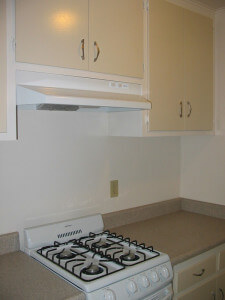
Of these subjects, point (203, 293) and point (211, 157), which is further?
point (211, 157)

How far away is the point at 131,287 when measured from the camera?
1.51 metres

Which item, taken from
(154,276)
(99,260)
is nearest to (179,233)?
(154,276)

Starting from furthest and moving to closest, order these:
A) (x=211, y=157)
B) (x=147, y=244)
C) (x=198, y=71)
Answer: (x=211, y=157), (x=198, y=71), (x=147, y=244)

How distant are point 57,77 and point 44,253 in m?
0.93

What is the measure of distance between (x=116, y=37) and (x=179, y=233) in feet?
4.36

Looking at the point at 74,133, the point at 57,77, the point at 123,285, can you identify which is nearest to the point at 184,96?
the point at 74,133

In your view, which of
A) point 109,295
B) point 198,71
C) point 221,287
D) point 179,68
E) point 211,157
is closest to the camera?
point 109,295

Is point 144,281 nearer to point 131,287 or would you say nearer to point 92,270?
point 131,287

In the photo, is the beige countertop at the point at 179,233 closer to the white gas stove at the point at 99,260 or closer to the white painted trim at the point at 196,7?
the white gas stove at the point at 99,260

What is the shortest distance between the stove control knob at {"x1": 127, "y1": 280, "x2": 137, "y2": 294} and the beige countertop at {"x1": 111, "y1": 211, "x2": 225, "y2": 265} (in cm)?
34

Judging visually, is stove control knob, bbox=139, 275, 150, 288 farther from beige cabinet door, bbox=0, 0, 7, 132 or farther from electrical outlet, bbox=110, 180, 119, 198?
beige cabinet door, bbox=0, 0, 7, 132

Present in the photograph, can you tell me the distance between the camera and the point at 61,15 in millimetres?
1611

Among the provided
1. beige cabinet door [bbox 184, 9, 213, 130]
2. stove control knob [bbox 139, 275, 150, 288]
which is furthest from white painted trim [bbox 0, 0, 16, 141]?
beige cabinet door [bbox 184, 9, 213, 130]

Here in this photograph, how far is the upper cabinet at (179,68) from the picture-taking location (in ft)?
6.87
